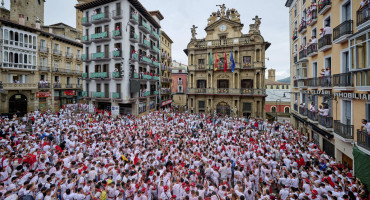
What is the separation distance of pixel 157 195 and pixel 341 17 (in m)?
16.2

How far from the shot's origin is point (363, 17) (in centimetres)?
917

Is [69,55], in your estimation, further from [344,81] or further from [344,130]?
[344,130]

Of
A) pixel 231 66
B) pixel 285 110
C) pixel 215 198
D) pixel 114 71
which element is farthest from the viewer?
pixel 285 110

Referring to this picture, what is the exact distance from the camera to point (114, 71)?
2633 centimetres

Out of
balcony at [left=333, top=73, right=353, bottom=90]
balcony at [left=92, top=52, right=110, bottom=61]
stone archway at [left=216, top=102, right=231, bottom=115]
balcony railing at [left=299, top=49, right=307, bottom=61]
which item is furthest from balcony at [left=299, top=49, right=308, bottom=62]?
balcony at [left=92, top=52, right=110, bottom=61]

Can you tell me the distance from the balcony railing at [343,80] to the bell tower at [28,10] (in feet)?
142

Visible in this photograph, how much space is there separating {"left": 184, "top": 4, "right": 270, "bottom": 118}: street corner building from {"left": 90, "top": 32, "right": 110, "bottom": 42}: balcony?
15188 mm

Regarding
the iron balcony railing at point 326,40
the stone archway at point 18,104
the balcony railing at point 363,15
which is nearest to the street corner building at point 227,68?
the iron balcony railing at point 326,40

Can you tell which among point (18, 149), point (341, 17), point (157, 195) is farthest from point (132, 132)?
point (341, 17)

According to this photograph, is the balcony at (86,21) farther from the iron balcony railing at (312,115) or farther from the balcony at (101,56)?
the iron balcony railing at (312,115)

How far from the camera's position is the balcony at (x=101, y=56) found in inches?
1068

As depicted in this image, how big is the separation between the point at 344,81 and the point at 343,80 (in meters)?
0.14

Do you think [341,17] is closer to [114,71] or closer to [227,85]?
[227,85]

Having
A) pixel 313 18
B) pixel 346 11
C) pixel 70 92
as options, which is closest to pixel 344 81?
pixel 346 11
